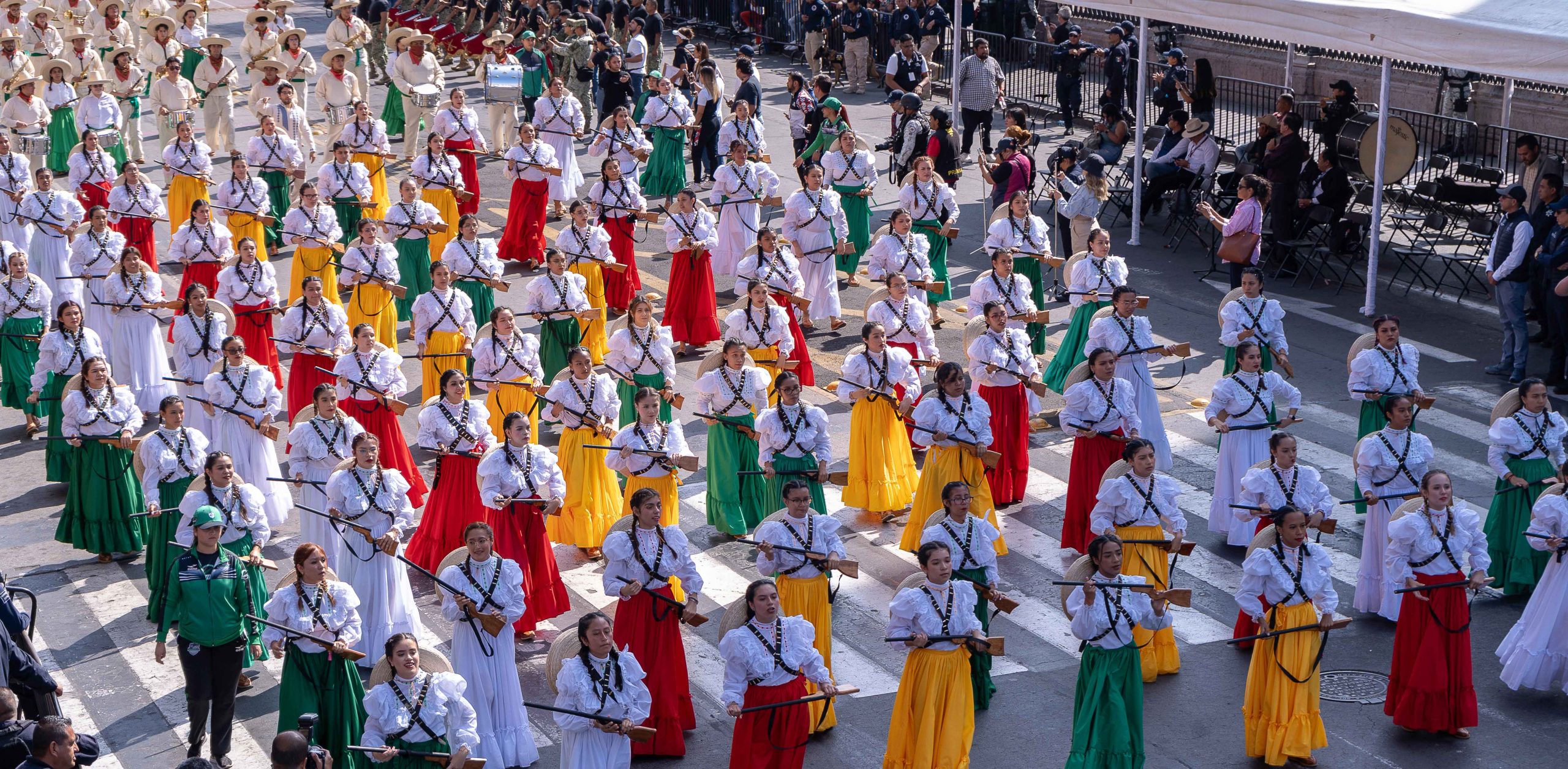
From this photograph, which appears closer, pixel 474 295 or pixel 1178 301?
pixel 474 295

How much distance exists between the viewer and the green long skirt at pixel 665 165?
87.7 ft

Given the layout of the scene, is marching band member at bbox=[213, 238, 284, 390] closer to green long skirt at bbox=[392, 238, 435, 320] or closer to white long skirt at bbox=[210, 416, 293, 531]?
green long skirt at bbox=[392, 238, 435, 320]

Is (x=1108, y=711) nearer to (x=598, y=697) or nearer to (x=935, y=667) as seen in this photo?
(x=935, y=667)

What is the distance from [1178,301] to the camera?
2223 centimetres

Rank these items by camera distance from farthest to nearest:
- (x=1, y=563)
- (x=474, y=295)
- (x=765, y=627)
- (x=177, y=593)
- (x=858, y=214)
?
(x=858, y=214) → (x=474, y=295) → (x=1, y=563) → (x=177, y=593) → (x=765, y=627)

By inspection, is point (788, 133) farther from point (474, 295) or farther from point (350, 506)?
point (350, 506)

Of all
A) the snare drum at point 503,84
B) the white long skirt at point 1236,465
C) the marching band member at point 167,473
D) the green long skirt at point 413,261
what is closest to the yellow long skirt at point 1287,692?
the white long skirt at point 1236,465

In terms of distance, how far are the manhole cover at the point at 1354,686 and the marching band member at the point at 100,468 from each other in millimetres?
9363

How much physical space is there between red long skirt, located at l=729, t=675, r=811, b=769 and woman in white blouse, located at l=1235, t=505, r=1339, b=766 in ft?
9.53

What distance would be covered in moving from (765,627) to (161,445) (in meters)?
5.51

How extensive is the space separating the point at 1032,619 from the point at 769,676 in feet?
12.5

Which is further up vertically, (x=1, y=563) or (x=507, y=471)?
(x=507, y=471)

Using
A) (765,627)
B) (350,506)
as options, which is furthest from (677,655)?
(350,506)

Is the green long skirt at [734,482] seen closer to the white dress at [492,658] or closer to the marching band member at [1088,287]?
the white dress at [492,658]
